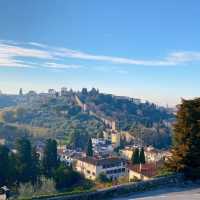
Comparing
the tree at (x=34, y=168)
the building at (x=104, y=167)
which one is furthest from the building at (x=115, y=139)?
the tree at (x=34, y=168)

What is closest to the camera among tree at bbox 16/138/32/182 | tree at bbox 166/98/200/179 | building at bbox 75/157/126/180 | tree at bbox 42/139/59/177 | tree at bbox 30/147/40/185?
tree at bbox 166/98/200/179

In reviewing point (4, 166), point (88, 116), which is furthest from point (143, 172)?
point (88, 116)

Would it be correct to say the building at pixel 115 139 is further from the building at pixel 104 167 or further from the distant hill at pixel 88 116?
the building at pixel 104 167

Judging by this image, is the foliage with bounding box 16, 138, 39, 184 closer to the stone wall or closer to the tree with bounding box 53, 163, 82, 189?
the tree with bounding box 53, 163, 82, 189

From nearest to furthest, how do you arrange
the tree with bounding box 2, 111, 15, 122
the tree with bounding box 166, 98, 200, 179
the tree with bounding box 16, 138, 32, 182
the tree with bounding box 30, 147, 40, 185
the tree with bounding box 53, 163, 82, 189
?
the tree with bounding box 166, 98, 200, 179, the tree with bounding box 53, 163, 82, 189, the tree with bounding box 16, 138, 32, 182, the tree with bounding box 30, 147, 40, 185, the tree with bounding box 2, 111, 15, 122

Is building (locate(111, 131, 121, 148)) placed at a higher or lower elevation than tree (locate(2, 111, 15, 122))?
lower

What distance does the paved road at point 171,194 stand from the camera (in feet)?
37.6

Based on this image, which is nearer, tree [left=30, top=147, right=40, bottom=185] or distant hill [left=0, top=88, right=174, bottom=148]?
tree [left=30, top=147, right=40, bottom=185]

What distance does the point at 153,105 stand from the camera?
194 m

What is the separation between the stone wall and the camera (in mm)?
10984

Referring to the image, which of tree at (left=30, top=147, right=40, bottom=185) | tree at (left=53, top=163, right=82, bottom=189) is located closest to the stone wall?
tree at (left=53, top=163, right=82, bottom=189)

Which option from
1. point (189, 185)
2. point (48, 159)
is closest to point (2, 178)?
point (48, 159)

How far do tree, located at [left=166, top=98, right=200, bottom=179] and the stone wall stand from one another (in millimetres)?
521

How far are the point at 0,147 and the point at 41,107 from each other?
13620 cm
